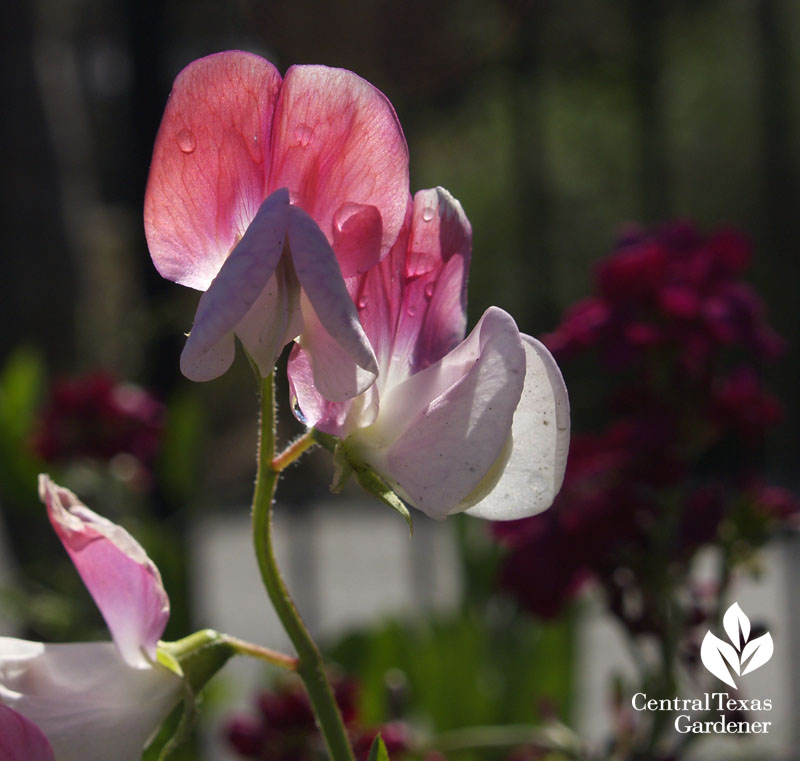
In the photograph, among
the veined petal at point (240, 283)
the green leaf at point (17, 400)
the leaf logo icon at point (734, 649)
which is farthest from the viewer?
the green leaf at point (17, 400)

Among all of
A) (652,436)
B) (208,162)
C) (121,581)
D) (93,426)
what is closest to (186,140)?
(208,162)

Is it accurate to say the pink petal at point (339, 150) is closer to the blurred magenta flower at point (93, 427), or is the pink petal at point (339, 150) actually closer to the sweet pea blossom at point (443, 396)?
the sweet pea blossom at point (443, 396)

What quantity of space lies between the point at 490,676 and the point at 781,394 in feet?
5.76

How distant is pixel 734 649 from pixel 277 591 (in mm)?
331

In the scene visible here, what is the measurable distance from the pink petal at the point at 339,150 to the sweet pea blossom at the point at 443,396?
2cm

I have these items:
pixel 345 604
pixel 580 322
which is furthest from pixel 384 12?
pixel 345 604

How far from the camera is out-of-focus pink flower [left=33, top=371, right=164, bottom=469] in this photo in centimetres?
94

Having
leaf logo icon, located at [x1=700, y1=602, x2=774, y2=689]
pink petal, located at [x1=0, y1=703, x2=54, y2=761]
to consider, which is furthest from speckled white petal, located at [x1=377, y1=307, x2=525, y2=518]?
leaf logo icon, located at [x1=700, y1=602, x2=774, y2=689]

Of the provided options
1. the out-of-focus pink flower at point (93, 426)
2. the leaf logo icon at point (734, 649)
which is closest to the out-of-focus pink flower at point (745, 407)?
the leaf logo icon at point (734, 649)

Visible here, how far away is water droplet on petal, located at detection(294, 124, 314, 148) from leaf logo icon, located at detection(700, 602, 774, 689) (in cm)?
35

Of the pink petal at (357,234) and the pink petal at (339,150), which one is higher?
the pink petal at (339,150)

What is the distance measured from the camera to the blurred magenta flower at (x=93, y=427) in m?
0.94

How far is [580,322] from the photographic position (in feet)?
1.92

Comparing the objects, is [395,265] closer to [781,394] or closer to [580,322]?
[580,322]
